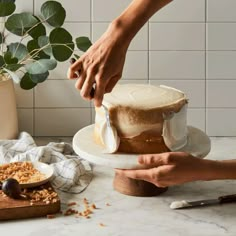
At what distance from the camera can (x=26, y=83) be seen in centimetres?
158

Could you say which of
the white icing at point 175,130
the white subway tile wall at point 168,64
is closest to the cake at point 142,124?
the white icing at point 175,130

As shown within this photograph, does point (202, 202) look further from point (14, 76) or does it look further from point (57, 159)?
point (14, 76)

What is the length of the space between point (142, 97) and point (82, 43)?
1.08 ft

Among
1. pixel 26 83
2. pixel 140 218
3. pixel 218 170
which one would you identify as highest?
pixel 26 83

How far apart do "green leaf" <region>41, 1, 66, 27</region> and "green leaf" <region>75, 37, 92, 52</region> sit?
0.07 m

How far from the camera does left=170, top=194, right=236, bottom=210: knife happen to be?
124 cm

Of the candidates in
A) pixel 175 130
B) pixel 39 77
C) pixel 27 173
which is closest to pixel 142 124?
pixel 175 130

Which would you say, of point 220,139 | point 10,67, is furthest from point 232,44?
point 10,67

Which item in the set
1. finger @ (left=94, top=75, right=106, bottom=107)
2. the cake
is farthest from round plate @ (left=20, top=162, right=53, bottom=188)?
finger @ (left=94, top=75, right=106, bottom=107)

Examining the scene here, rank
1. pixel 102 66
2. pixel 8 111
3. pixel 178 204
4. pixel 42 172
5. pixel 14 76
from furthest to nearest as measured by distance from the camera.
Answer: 1. pixel 8 111
2. pixel 14 76
3. pixel 42 172
4. pixel 178 204
5. pixel 102 66

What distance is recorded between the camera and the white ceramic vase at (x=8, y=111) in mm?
1551

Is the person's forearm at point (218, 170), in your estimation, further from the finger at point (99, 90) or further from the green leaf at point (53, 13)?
the green leaf at point (53, 13)

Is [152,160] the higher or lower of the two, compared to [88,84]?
lower

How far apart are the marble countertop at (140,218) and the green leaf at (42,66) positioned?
32 cm
